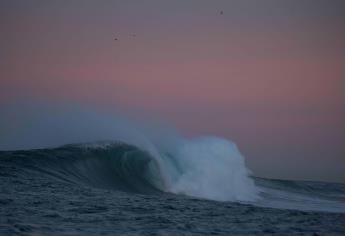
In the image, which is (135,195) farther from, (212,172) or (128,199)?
(212,172)

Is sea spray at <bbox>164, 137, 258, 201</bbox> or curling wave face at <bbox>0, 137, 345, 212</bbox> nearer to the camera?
curling wave face at <bbox>0, 137, 345, 212</bbox>

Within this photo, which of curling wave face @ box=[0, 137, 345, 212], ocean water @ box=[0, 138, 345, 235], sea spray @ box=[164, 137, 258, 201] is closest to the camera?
ocean water @ box=[0, 138, 345, 235]

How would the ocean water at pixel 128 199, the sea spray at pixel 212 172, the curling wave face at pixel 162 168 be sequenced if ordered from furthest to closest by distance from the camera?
the sea spray at pixel 212 172, the curling wave face at pixel 162 168, the ocean water at pixel 128 199

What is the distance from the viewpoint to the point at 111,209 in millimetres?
8875

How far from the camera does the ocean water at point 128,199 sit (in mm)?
7449

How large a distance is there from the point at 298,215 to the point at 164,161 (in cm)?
1170

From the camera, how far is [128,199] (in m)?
10.4

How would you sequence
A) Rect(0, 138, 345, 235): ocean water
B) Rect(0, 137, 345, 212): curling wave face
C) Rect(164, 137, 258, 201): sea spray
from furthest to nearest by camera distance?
Rect(164, 137, 258, 201): sea spray < Rect(0, 137, 345, 212): curling wave face < Rect(0, 138, 345, 235): ocean water

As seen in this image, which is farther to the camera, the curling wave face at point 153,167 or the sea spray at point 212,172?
the sea spray at point 212,172

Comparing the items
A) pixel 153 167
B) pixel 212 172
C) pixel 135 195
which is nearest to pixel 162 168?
pixel 153 167

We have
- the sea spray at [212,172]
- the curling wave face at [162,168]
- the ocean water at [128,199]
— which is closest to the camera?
the ocean water at [128,199]

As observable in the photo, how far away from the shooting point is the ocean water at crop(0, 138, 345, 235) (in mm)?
7449

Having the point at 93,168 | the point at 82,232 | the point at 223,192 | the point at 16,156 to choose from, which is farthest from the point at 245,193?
the point at 82,232

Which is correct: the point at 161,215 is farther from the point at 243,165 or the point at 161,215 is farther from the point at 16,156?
the point at 243,165
